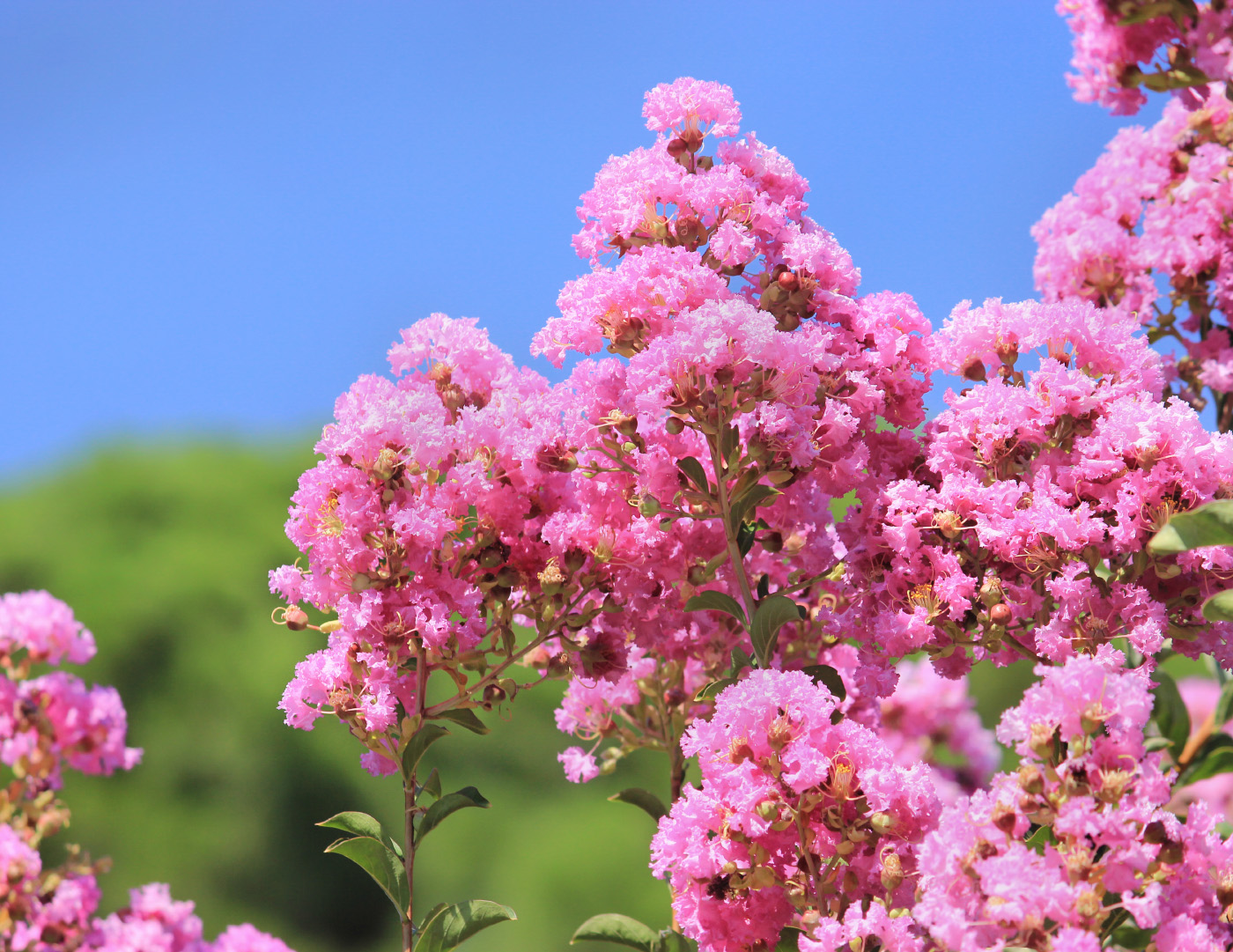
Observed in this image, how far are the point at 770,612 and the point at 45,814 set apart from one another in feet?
4.94

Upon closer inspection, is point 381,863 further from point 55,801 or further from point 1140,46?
point 1140,46

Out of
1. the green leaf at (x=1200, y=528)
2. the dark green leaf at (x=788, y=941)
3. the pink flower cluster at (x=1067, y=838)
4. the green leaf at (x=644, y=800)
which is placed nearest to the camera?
the pink flower cluster at (x=1067, y=838)

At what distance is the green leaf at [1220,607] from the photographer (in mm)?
1921

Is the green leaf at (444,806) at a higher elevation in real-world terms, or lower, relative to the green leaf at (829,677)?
lower

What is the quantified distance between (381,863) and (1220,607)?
1574 mm

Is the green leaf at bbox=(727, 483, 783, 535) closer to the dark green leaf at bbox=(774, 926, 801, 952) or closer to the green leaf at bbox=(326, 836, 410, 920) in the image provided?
the dark green leaf at bbox=(774, 926, 801, 952)

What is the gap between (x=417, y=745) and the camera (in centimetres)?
225

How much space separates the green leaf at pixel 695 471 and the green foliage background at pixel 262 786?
703 centimetres

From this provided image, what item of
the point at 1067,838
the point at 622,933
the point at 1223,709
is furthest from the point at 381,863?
the point at 1223,709

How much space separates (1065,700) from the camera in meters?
1.67

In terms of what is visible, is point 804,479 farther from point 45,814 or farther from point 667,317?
point 45,814

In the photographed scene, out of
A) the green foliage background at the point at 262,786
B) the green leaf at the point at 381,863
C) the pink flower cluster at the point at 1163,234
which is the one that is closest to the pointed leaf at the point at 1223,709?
the pink flower cluster at the point at 1163,234

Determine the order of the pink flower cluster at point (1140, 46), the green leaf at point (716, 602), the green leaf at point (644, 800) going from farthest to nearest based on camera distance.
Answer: the pink flower cluster at point (1140, 46) < the green leaf at point (644, 800) < the green leaf at point (716, 602)

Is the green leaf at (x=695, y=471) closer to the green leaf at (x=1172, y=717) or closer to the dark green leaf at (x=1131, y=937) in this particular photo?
the dark green leaf at (x=1131, y=937)
